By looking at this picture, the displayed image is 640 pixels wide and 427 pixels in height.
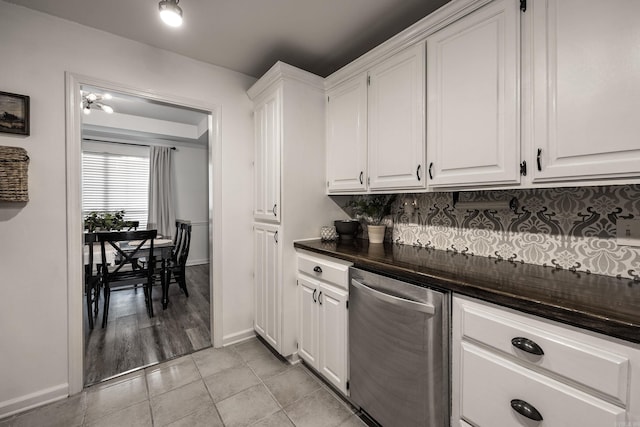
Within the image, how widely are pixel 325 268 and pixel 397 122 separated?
106cm

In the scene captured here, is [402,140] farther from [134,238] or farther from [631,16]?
[134,238]

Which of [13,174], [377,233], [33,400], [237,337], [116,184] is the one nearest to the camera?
[13,174]

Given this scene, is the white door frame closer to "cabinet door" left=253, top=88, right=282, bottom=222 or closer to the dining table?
"cabinet door" left=253, top=88, right=282, bottom=222

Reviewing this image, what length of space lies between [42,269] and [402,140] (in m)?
2.46

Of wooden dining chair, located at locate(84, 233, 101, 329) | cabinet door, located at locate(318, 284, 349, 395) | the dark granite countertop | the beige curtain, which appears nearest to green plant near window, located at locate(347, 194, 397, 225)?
the dark granite countertop

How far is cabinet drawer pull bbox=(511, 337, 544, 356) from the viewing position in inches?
35.0

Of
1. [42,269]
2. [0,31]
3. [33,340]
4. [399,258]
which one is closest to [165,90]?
[0,31]

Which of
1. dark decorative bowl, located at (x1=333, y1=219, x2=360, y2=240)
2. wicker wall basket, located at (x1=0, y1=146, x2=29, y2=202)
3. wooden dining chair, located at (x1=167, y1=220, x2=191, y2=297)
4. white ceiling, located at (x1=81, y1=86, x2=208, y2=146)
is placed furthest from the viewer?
white ceiling, located at (x1=81, y1=86, x2=208, y2=146)

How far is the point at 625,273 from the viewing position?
1.14m

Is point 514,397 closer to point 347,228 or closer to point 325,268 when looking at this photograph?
point 325,268

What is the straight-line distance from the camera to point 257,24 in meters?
1.83

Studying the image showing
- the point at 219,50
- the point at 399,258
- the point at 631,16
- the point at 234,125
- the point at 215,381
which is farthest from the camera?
the point at 234,125

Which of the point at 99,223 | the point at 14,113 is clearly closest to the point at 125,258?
the point at 99,223

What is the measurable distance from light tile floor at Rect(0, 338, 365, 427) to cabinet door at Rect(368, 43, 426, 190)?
147cm
